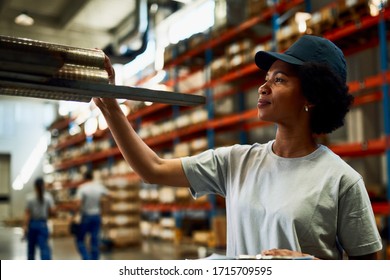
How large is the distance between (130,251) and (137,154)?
7626 mm

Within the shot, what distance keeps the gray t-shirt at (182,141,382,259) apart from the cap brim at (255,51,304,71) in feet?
1.01

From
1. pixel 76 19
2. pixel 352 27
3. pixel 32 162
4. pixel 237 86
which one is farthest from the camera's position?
pixel 32 162

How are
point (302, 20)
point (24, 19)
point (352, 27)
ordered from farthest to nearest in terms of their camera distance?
point (24, 19) → point (302, 20) → point (352, 27)

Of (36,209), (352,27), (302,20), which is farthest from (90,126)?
(352,27)

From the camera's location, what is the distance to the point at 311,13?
529cm

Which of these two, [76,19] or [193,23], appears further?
Answer: [76,19]

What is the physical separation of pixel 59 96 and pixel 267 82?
Result: 2.28 feet

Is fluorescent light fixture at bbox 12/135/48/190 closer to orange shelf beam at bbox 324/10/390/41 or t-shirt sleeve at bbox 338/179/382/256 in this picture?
orange shelf beam at bbox 324/10/390/41

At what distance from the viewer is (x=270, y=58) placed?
58.4 inches

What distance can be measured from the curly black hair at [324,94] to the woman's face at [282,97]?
0.03 m

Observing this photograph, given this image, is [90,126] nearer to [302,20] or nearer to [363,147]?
A: [302,20]

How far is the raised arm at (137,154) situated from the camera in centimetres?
151

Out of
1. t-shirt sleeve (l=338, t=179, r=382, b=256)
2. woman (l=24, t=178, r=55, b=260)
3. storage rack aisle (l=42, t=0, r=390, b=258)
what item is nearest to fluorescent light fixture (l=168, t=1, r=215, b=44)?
storage rack aisle (l=42, t=0, r=390, b=258)
